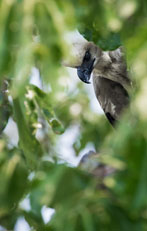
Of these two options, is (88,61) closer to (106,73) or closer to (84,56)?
(84,56)

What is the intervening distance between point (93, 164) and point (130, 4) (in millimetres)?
813

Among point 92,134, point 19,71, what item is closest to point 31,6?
point 19,71

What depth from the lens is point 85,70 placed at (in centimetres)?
553

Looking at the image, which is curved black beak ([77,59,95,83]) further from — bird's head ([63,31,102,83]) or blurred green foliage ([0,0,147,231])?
blurred green foliage ([0,0,147,231])

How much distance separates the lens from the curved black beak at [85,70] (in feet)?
17.8

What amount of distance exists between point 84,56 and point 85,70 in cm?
18

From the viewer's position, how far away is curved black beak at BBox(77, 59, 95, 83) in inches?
214

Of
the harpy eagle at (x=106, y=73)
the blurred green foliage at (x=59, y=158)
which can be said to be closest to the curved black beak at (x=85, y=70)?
the harpy eagle at (x=106, y=73)

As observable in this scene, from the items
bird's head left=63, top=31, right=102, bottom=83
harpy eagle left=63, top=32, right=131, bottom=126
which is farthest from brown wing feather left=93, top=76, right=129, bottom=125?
bird's head left=63, top=31, right=102, bottom=83

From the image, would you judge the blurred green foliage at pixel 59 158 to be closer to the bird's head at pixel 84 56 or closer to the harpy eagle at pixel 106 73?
the bird's head at pixel 84 56

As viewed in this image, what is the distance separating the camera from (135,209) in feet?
6.63

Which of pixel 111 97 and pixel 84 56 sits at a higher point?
pixel 84 56

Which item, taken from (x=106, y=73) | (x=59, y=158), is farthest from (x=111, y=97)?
(x=59, y=158)

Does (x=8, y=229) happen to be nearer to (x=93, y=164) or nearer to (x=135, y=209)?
(x=93, y=164)
